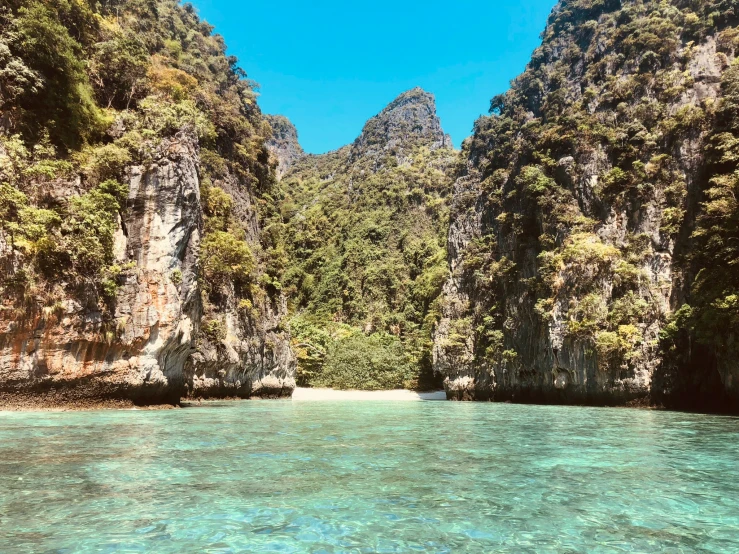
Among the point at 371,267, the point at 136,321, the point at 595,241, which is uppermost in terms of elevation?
the point at 371,267

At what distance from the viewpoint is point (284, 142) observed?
124375 mm

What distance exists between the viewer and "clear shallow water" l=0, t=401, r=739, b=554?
15.2 ft

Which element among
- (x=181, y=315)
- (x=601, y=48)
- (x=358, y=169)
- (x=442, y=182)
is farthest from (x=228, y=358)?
(x=358, y=169)

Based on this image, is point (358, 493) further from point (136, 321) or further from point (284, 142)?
point (284, 142)

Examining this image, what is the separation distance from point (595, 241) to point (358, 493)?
87.0ft

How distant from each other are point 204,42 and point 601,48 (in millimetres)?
34948

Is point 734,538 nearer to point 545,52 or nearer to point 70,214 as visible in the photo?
point 70,214

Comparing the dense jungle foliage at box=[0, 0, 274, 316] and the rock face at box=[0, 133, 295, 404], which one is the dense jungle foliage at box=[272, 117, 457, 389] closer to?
the dense jungle foliage at box=[0, 0, 274, 316]

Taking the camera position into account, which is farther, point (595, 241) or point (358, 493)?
point (595, 241)

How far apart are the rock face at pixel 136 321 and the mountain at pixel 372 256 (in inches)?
890

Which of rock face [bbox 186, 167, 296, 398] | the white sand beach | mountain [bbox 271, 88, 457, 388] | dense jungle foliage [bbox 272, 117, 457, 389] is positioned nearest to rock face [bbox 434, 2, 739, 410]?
the white sand beach

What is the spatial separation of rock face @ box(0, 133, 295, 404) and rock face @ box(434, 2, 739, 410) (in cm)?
2091

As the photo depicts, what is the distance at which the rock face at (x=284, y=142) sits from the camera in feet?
396

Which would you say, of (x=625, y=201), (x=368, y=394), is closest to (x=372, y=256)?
(x=368, y=394)
